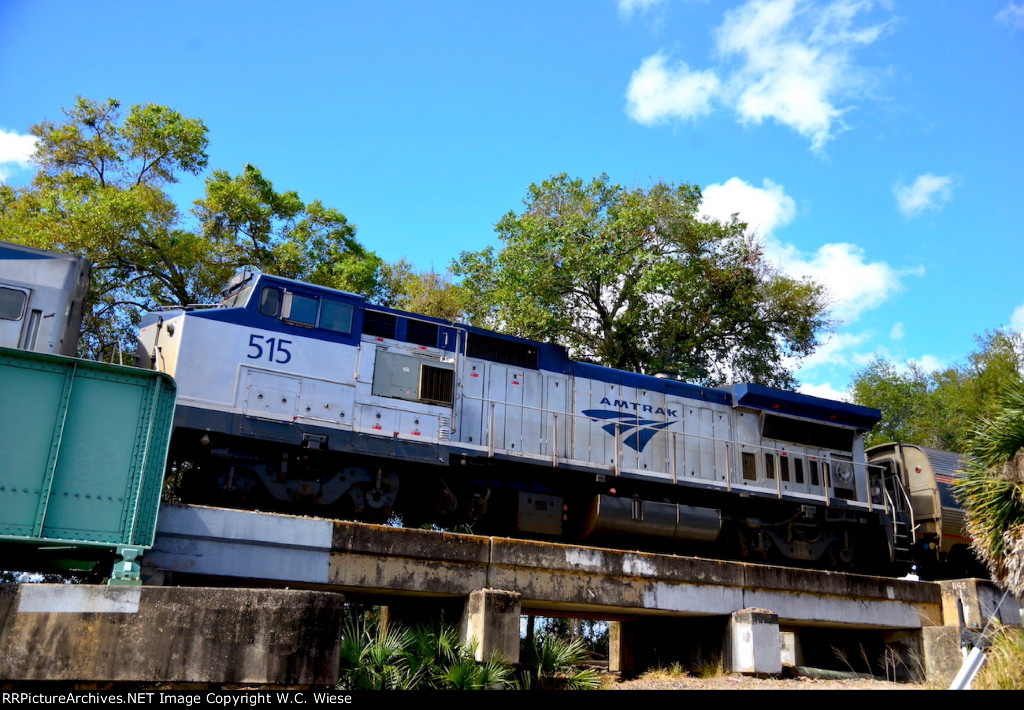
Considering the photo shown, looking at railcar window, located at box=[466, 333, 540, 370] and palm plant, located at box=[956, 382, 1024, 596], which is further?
railcar window, located at box=[466, 333, 540, 370]

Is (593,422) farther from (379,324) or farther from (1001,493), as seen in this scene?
(1001,493)

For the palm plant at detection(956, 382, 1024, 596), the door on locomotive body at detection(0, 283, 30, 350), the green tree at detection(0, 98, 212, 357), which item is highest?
the green tree at detection(0, 98, 212, 357)

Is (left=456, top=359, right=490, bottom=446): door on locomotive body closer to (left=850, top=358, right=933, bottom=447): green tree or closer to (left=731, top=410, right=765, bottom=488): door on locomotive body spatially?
(left=731, top=410, right=765, bottom=488): door on locomotive body

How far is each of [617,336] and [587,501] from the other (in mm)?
10162

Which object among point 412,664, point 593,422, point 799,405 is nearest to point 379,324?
point 593,422

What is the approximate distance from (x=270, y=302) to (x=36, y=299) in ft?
10.2

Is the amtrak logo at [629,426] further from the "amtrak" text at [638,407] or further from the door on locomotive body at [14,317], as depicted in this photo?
the door on locomotive body at [14,317]

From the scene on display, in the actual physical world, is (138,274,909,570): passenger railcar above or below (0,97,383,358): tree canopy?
below

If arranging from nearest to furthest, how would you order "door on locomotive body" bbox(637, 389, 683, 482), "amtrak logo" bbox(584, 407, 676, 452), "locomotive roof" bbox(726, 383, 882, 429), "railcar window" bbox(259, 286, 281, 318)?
1. "railcar window" bbox(259, 286, 281, 318)
2. "amtrak logo" bbox(584, 407, 676, 452)
3. "door on locomotive body" bbox(637, 389, 683, 482)
4. "locomotive roof" bbox(726, 383, 882, 429)

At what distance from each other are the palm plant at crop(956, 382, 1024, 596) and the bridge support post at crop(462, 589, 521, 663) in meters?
6.68

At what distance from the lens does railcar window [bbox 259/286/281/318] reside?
40.6 feet

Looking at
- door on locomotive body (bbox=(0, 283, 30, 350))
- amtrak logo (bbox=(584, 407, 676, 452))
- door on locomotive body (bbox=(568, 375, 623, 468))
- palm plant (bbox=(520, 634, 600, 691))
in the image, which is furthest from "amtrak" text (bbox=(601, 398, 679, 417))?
door on locomotive body (bbox=(0, 283, 30, 350))

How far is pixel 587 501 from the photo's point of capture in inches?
583

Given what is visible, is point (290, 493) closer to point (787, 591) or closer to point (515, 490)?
point (515, 490)
